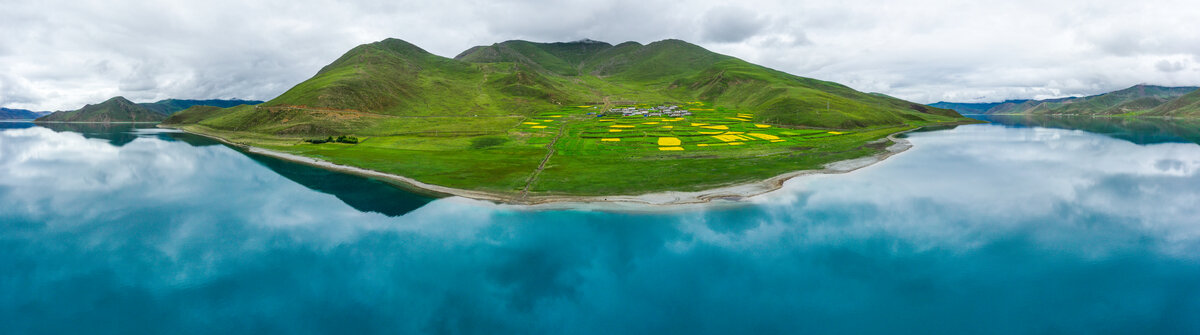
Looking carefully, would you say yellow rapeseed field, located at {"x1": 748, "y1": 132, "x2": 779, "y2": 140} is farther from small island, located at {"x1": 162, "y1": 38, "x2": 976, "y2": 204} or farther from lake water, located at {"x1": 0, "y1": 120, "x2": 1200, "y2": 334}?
lake water, located at {"x1": 0, "y1": 120, "x2": 1200, "y2": 334}

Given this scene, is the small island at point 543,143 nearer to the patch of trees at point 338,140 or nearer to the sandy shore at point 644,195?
the sandy shore at point 644,195

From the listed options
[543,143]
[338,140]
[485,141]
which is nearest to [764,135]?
[543,143]

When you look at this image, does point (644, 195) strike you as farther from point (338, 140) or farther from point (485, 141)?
point (338, 140)

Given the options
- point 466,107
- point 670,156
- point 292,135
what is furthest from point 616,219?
point 466,107

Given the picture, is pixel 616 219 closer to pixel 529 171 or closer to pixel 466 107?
pixel 529 171

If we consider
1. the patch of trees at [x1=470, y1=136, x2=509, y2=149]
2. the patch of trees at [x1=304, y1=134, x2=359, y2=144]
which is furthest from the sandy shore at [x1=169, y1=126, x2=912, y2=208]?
the patch of trees at [x1=304, y1=134, x2=359, y2=144]

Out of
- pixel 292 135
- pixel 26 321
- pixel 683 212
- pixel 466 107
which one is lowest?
pixel 26 321
